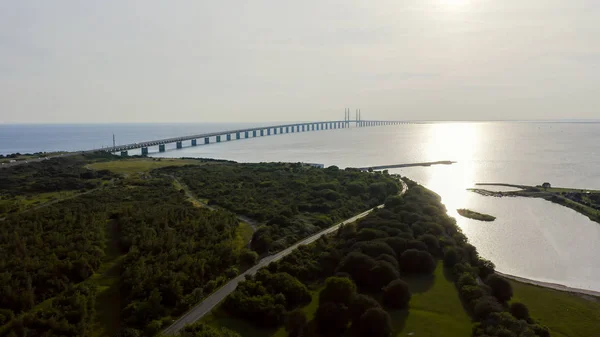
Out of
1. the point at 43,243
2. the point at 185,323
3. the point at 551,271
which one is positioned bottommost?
the point at 551,271

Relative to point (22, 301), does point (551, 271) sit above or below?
below

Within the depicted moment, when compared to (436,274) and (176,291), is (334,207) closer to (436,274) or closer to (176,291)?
(436,274)

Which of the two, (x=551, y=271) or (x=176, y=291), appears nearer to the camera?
(x=176, y=291)

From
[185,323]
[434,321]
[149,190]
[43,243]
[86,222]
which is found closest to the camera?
[185,323]

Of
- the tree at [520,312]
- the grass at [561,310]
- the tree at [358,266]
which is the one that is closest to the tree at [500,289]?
the grass at [561,310]

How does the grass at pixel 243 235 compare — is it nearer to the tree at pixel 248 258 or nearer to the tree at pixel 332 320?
the tree at pixel 248 258

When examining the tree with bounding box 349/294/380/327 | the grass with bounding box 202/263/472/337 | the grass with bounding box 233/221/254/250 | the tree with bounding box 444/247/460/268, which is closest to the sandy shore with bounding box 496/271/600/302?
the tree with bounding box 444/247/460/268

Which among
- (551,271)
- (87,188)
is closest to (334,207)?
(551,271)

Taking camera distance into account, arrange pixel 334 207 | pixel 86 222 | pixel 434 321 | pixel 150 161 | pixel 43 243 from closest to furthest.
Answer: pixel 434 321, pixel 43 243, pixel 86 222, pixel 334 207, pixel 150 161
